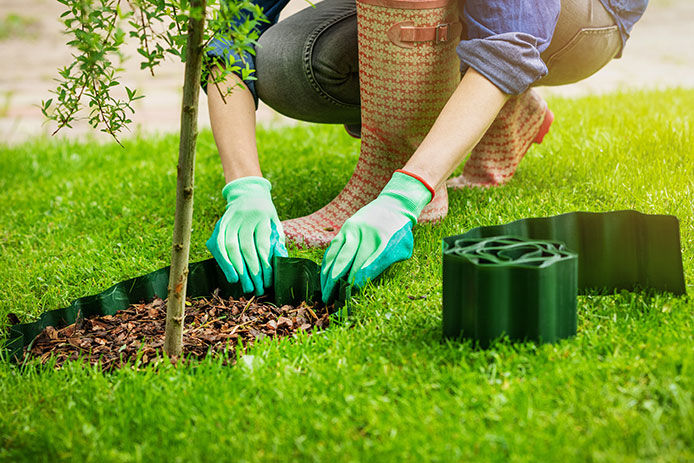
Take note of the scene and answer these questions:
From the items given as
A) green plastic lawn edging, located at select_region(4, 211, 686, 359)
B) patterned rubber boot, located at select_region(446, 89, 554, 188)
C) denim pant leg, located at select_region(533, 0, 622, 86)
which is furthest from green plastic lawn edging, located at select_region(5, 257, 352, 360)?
denim pant leg, located at select_region(533, 0, 622, 86)

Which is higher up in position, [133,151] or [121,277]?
[133,151]

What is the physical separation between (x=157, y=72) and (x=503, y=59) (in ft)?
16.1

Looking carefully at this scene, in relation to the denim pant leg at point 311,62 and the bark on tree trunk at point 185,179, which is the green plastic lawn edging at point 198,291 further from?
the denim pant leg at point 311,62

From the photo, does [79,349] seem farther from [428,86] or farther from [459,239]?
[428,86]

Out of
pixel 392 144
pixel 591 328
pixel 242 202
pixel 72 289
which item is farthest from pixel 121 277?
pixel 591 328

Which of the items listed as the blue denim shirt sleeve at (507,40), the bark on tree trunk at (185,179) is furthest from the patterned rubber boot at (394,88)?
the bark on tree trunk at (185,179)

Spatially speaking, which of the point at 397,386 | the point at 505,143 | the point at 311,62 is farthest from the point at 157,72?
the point at 397,386

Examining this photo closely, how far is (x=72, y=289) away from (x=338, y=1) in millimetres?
1235

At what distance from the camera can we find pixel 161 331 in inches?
65.8

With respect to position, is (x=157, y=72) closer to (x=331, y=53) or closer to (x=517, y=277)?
(x=331, y=53)

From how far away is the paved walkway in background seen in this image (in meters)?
4.61

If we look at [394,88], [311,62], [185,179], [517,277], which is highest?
[311,62]

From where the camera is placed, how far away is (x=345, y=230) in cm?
177

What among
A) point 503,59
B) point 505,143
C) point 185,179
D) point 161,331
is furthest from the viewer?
point 505,143
